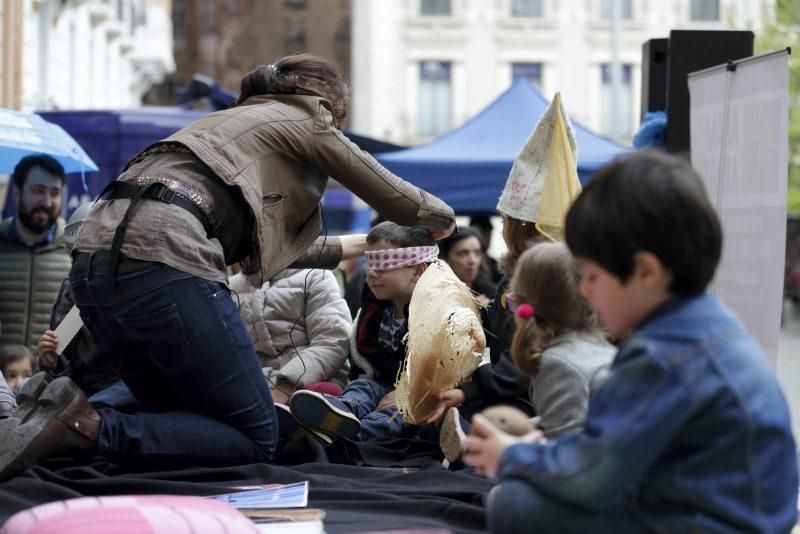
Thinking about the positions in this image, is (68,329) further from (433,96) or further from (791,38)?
(433,96)

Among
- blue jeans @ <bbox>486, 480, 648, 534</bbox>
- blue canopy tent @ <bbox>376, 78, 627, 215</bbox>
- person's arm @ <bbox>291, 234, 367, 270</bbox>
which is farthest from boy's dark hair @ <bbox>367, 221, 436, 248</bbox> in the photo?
blue canopy tent @ <bbox>376, 78, 627, 215</bbox>

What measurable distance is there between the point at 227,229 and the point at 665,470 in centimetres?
220

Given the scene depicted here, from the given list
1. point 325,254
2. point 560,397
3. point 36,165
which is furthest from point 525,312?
point 36,165

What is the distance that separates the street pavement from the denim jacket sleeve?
456 centimetres

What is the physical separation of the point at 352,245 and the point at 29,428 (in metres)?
1.65

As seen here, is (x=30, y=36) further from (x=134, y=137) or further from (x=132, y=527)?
(x=132, y=527)

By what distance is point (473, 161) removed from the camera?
10.1 m

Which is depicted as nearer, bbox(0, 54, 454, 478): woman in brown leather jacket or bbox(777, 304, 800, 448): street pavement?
bbox(0, 54, 454, 478): woman in brown leather jacket

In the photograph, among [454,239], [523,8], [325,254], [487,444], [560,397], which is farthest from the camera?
[523,8]

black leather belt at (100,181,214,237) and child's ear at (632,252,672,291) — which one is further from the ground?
child's ear at (632,252,672,291)

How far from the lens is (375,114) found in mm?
40625

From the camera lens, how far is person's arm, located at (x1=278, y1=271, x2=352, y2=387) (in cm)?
580

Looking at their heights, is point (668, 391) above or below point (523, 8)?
below

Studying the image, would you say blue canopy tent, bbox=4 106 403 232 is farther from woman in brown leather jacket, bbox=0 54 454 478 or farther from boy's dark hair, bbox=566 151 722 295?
boy's dark hair, bbox=566 151 722 295
